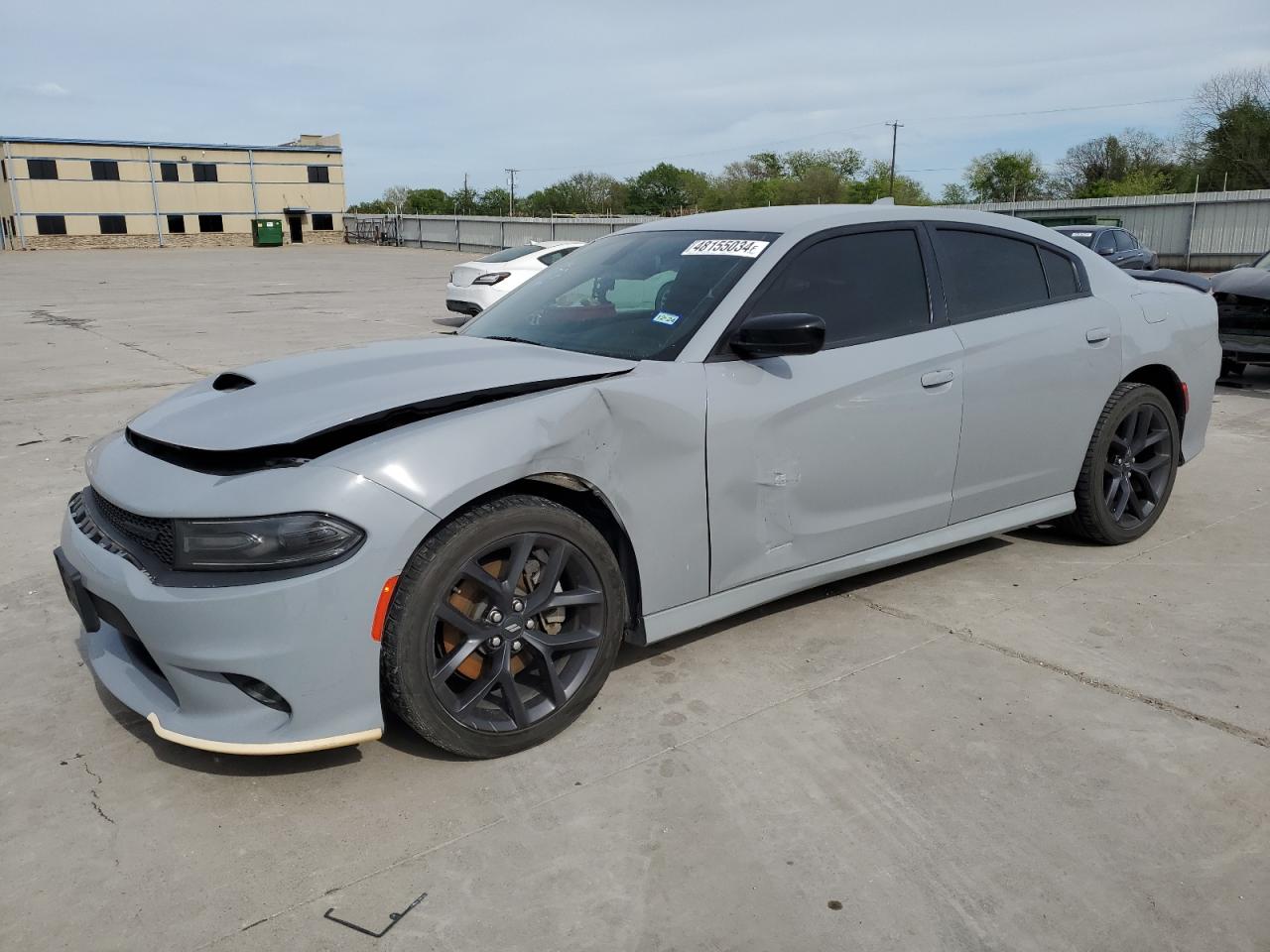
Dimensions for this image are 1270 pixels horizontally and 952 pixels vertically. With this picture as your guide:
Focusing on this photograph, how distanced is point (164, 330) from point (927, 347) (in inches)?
531

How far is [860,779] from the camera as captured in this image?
A: 2.84m

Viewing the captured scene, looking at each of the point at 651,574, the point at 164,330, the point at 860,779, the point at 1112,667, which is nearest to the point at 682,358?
the point at 651,574

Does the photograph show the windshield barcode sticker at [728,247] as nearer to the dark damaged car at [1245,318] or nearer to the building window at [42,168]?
the dark damaged car at [1245,318]

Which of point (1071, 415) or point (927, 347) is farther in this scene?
point (1071, 415)

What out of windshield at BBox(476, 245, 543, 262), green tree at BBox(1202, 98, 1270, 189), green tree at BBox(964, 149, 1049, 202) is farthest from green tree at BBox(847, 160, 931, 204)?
windshield at BBox(476, 245, 543, 262)

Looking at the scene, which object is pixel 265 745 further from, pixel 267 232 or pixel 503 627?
pixel 267 232

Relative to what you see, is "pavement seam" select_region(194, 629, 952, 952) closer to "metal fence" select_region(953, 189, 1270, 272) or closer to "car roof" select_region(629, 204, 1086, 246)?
"car roof" select_region(629, 204, 1086, 246)

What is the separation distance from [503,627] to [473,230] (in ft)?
145

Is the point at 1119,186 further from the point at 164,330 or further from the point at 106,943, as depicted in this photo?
the point at 106,943

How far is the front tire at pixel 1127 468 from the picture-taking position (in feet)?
15.0

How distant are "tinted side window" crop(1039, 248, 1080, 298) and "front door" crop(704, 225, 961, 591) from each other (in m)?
0.78

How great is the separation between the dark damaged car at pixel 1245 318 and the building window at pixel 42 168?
2579 inches

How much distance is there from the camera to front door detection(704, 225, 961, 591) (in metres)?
3.34

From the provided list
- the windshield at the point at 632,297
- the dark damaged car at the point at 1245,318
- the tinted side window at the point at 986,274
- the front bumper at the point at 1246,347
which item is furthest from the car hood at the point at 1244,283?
the windshield at the point at 632,297
